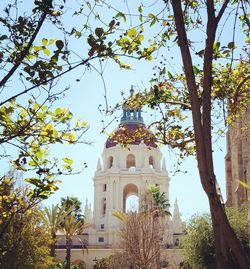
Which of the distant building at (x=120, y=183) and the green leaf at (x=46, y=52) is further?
the distant building at (x=120, y=183)

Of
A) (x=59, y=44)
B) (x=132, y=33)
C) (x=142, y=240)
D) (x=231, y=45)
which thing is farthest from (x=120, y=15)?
(x=142, y=240)

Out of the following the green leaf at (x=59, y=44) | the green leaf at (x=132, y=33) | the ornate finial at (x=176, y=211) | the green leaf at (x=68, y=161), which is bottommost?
the green leaf at (x=68, y=161)

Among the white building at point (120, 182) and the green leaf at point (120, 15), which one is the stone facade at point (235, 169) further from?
the white building at point (120, 182)

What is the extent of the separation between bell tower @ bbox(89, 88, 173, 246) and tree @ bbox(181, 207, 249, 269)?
96.1 ft

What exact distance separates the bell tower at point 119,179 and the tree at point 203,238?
29.3m

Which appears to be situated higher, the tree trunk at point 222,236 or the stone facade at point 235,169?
the stone facade at point 235,169

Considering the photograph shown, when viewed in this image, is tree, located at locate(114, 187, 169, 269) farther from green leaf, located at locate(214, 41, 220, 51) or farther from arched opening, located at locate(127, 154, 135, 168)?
green leaf, located at locate(214, 41, 220, 51)

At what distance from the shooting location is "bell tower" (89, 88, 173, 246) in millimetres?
55688

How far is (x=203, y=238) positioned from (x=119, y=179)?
34.0 m

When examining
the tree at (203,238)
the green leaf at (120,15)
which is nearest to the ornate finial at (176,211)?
Answer: the tree at (203,238)

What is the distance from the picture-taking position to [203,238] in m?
24.5

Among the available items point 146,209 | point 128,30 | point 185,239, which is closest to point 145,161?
point 146,209

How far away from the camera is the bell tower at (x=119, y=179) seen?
183 ft

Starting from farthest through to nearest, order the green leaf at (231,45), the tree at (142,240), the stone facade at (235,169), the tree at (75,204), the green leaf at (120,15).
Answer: the tree at (75,204) < the tree at (142,240) < the stone facade at (235,169) < the green leaf at (231,45) < the green leaf at (120,15)
